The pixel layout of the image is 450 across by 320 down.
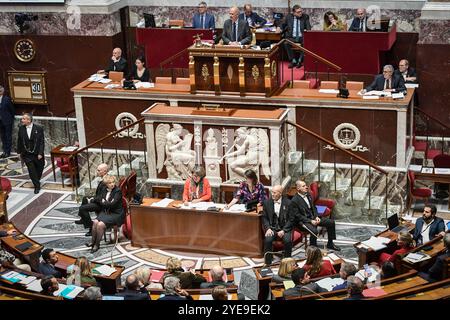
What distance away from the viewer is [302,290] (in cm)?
1022

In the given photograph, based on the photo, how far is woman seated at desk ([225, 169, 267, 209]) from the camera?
12.9 metres

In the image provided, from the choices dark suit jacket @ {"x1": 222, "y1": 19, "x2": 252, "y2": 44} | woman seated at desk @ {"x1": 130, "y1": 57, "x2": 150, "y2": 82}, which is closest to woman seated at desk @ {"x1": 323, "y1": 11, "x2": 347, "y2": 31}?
dark suit jacket @ {"x1": 222, "y1": 19, "x2": 252, "y2": 44}

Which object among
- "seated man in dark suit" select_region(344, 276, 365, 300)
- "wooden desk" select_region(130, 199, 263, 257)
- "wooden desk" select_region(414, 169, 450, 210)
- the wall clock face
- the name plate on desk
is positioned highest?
the wall clock face

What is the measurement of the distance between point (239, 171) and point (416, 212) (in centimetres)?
302

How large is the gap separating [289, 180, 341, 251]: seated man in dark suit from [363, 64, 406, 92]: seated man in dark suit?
3.13 meters

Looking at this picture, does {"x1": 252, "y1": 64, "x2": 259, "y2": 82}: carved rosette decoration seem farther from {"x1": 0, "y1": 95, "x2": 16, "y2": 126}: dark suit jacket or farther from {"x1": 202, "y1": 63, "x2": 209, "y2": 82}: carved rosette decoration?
{"x1": 0, "y1": 95, "x2": 16, "y2": 126}: dark suit jacket

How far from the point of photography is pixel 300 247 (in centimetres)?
1327

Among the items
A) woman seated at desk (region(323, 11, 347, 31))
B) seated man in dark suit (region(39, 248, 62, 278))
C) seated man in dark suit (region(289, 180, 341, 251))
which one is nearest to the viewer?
seated man in dark suit (region(39, 248, 62, 278))

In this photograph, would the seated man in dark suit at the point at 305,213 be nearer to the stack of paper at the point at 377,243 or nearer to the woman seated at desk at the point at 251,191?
the woman seated at desk at the point at 251,191

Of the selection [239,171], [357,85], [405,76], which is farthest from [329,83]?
[239,171]

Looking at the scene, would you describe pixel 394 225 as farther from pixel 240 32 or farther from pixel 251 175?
pixel 240 32

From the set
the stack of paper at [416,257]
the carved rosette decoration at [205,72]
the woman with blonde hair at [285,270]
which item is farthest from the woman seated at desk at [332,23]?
the woman with blonde hair at [285,270]

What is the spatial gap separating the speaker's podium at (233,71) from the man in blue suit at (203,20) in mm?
2453

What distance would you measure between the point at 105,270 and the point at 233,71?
17.0ft
